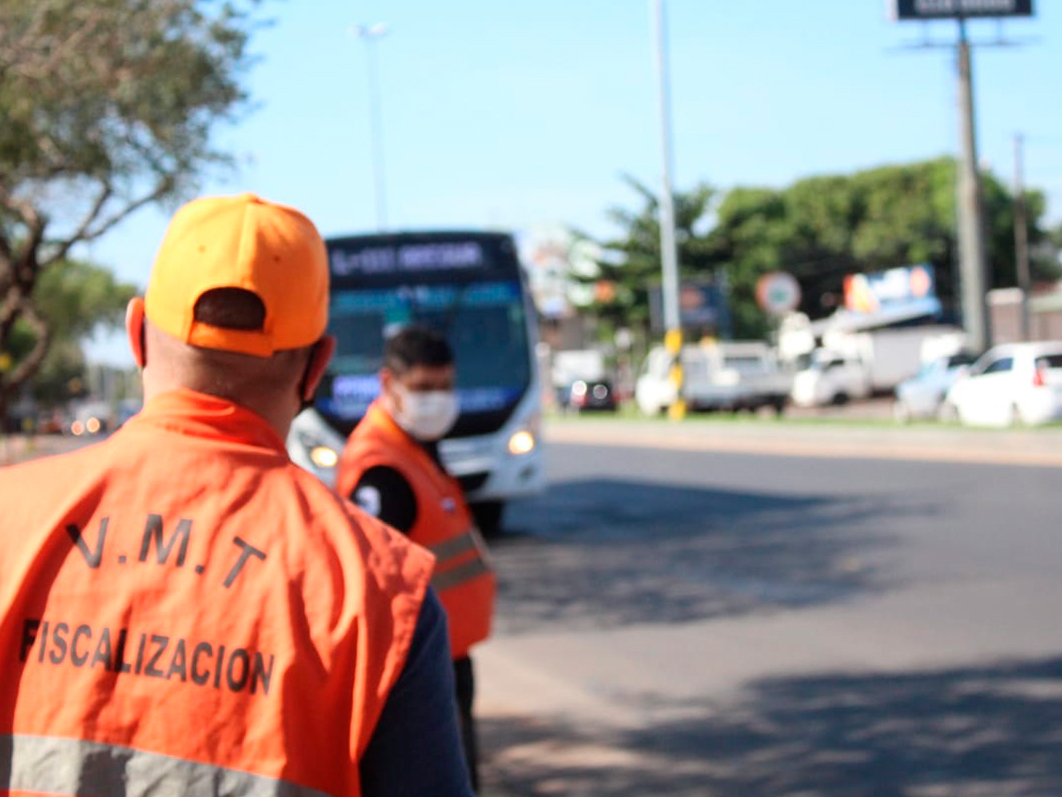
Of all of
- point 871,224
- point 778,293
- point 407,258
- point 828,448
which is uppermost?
point 871,224

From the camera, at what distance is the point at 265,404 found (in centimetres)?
193

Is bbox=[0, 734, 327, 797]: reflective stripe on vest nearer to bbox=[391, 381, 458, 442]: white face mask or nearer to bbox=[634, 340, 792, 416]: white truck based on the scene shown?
bbox=[391, 381, 458, 442]: white face mask

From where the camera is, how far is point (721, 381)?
46.0 meters

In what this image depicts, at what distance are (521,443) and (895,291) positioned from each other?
5534 centimetres

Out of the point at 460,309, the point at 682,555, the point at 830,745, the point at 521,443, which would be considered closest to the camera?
the point at 830,745

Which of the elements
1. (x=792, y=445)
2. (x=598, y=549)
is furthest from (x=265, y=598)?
(x=792, y=445)

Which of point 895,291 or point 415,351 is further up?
point 895,291

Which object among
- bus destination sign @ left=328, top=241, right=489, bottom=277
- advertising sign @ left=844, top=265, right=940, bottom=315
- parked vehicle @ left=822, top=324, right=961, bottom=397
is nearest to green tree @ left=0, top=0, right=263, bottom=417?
bus destination sign @ left=328, top=241, right=489, bottom=277

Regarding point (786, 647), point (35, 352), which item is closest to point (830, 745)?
point (786, 647)

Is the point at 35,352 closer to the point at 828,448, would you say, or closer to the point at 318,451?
the point at 318,451

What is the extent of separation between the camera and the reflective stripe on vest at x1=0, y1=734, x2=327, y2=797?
167 cm

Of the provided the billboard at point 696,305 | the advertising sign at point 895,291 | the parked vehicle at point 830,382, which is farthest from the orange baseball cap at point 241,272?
the advertising sign at point 895,291

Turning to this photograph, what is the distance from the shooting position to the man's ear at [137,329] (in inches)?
78.7

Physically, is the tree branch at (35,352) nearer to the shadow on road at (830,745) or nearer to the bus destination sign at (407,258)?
the shadow on road at (830,745)
